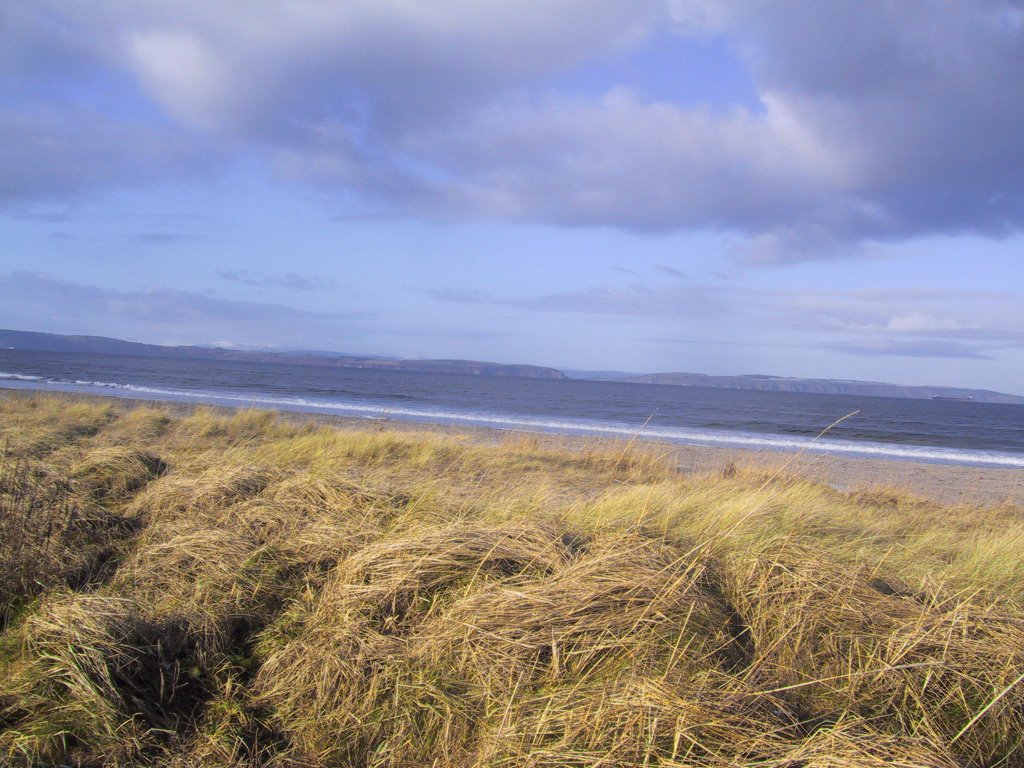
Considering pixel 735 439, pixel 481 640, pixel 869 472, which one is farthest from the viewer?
pixel 735 439

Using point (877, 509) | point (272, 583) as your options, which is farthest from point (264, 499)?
point (877, 509)

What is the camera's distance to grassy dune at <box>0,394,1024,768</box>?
2801 millimetres

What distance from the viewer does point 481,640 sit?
3.25 meters

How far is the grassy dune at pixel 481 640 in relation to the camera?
2801 mm

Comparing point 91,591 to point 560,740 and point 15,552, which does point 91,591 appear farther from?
point 560,740

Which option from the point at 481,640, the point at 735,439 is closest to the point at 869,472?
the point at 735,439

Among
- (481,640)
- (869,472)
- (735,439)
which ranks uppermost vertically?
(481,640)

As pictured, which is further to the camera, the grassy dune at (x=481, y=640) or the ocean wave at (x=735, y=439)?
the ocean wave at (x=735, y=439)

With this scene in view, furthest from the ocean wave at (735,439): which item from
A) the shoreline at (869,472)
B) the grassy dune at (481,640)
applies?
the grassy dune at (481,640)

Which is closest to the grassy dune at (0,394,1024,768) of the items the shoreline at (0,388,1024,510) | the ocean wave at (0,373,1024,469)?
the shoreline at (0,388,1024,510)

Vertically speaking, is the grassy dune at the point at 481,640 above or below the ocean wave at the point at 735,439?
above

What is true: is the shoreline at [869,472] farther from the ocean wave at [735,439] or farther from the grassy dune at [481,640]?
the grassy dune at [481,640]

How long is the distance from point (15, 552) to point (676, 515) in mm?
4545

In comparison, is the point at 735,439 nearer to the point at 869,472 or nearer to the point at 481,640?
the point at 869,472
